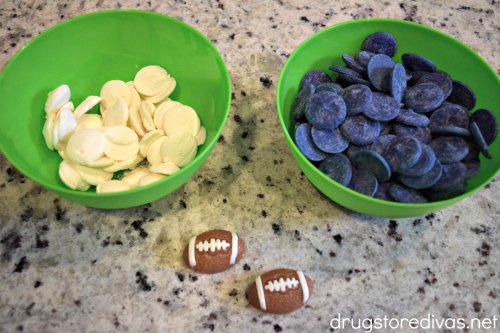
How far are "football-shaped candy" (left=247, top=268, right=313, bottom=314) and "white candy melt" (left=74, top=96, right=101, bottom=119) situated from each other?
59 cm

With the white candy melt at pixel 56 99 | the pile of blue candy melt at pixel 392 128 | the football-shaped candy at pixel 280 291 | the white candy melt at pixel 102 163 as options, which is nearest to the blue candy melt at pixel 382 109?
the pile of blue candy melt at pixel 392 128

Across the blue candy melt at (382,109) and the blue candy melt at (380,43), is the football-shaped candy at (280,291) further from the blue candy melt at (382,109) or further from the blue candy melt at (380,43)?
the blue candy melt at (380,43)

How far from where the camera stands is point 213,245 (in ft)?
2.89

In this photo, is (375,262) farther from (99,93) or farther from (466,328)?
(99,93)

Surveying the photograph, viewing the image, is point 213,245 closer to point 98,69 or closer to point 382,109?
point 382,109

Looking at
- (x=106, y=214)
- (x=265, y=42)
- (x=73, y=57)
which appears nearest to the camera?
(x=106, y=214)

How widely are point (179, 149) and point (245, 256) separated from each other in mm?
286

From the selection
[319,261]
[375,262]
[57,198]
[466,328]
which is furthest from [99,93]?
[466,328]

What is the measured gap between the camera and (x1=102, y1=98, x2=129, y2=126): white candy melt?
1027mm

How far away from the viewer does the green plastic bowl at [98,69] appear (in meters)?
0.97

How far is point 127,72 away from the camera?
46.1 inches

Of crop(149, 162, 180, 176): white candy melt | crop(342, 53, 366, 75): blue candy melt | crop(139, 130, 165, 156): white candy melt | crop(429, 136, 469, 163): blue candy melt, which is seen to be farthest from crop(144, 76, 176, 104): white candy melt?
crop(429, 136, 469, 163): blue candy melt

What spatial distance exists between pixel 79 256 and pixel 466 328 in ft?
2.77

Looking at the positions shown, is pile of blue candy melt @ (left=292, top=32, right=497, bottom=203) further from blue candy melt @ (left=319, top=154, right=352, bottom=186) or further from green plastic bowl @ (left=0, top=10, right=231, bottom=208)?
green plastic bowl @ (left=0, top=10, right=231, bottom=208)
